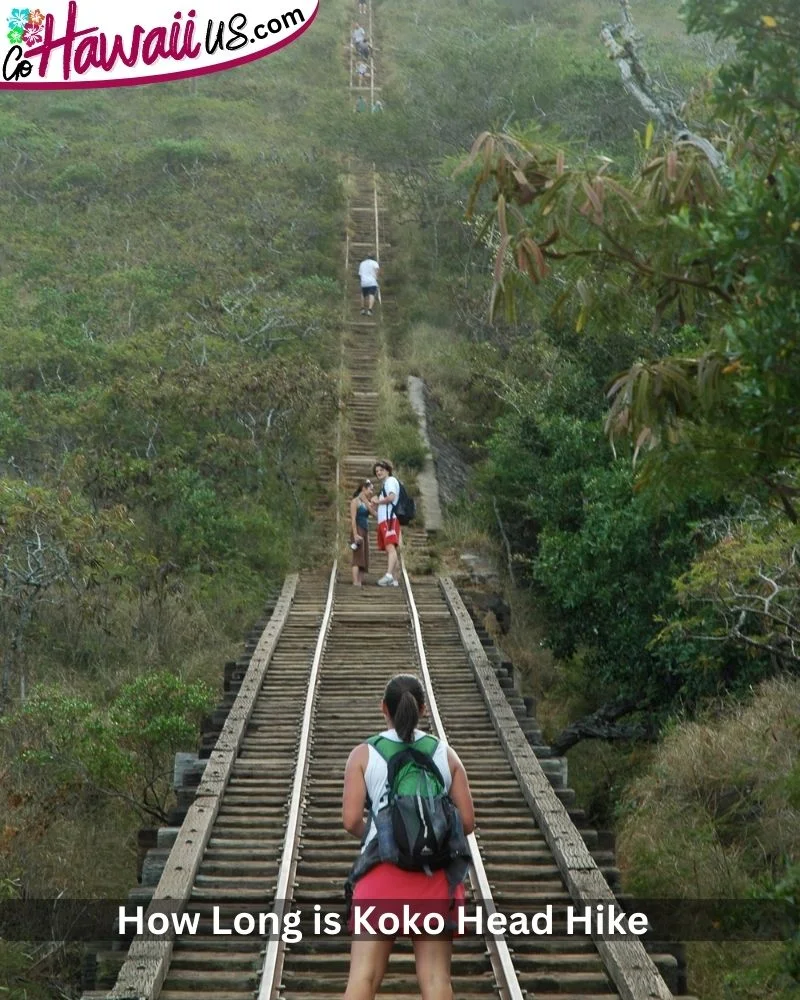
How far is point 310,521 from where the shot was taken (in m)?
22.9

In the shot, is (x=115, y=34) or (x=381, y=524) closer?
(x=381, y=524)

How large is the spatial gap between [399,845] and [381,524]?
13.6 metres

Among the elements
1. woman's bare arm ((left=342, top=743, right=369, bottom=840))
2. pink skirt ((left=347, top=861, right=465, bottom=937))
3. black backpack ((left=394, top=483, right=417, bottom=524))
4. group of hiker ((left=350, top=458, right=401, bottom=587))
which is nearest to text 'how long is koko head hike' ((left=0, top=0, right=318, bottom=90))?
group of hiker ((left=350, top=458, right=401, bottom=587))

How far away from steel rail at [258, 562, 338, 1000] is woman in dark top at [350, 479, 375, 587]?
389cm

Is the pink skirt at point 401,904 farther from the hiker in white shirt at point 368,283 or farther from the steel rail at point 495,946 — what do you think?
the hiker in white shirt at point 368,283

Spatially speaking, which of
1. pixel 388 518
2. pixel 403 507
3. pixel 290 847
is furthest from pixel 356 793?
pixel 388 518

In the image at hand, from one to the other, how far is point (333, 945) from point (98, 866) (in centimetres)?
528

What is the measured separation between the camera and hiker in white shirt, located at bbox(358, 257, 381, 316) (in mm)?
33250

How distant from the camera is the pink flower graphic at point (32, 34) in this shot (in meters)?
32.0

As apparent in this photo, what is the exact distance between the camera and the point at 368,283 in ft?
109

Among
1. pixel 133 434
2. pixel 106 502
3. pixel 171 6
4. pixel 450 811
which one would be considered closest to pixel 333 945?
pixel 450 811

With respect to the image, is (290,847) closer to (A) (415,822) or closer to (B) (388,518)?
(A) (415,822)

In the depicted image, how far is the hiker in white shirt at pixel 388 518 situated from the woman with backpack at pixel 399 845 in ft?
40.7

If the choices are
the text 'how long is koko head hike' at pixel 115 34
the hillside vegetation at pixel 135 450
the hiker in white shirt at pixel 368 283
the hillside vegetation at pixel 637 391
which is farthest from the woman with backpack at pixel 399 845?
the hiker in white shirt at pixel 368 283
